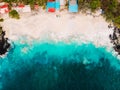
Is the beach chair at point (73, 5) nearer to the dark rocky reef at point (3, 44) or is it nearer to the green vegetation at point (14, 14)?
the green vegetation at point (14, 14)

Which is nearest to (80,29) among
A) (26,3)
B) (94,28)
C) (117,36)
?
(94,28)

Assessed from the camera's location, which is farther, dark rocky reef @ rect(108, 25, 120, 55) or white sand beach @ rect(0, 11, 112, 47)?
white sand beach @ rect(0, 11, 112, 47)

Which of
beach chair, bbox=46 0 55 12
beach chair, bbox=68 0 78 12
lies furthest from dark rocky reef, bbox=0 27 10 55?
beach chair, bbox=68 0 78 12

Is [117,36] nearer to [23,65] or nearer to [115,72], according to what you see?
[115,72]

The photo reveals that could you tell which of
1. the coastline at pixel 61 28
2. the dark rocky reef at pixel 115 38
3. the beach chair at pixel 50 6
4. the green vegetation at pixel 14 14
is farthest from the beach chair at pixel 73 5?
the green vegetation at pixel 14 14

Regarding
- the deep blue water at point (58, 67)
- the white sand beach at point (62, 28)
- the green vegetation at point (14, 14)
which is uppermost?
the green vegetation at point (14, 14)

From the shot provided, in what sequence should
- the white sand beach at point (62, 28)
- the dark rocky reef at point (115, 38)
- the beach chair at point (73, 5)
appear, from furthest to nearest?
1. the white sand beach at point (62, 28)
2. the dark rocky reef at point (115, 38)
3. the beach chair at point (73, 5)

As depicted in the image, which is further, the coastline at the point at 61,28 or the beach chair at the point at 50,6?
the coastline at the point at 61,28

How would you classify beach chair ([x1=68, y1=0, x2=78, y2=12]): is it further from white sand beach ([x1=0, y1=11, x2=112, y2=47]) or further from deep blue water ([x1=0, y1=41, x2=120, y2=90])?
deep blue water ([x1=0, y1=41, x2=120, y2=90])

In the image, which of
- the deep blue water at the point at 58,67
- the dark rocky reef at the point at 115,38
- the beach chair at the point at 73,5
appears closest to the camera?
the deep blue water at the point at 58,67
